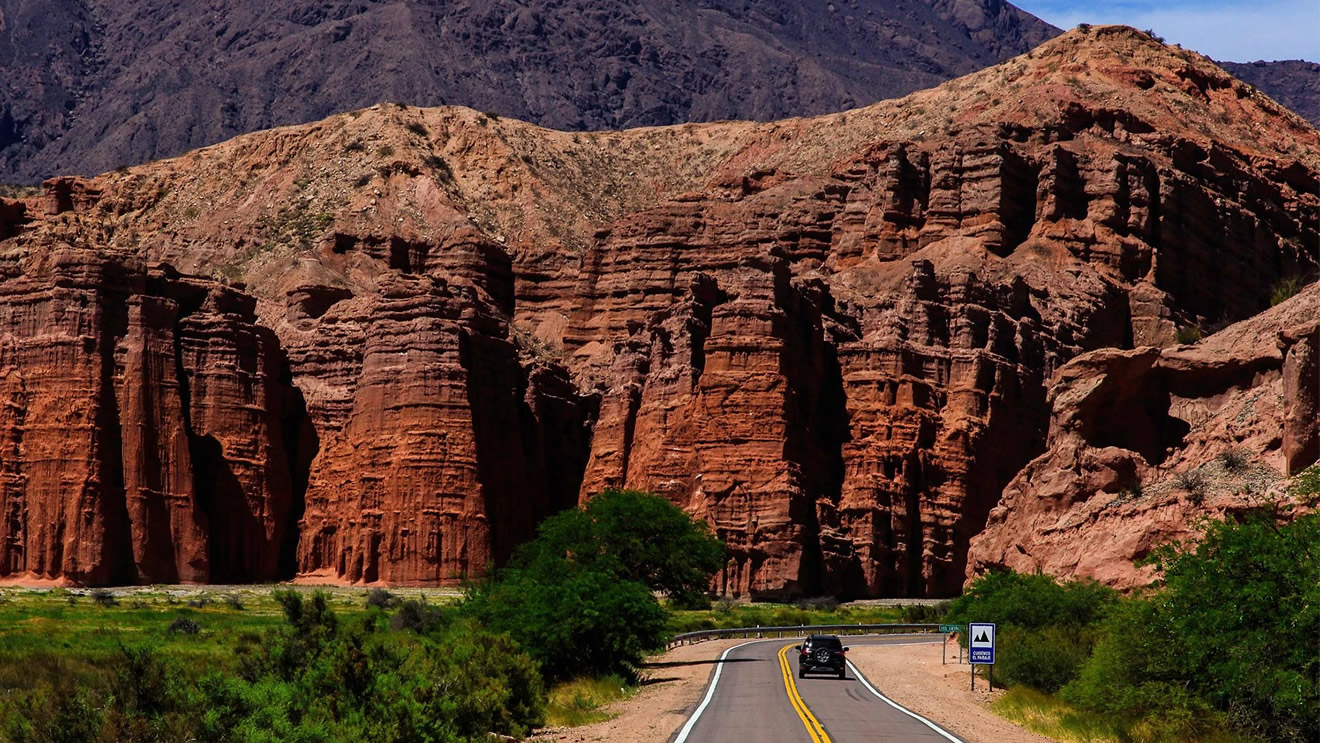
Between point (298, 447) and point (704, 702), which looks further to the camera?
point (298, 447)

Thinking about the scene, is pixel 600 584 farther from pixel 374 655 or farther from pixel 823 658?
pixel 374 655

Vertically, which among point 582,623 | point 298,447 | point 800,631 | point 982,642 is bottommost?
point 982,642

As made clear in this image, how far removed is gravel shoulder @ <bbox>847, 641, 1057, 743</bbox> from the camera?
4031 centimetres

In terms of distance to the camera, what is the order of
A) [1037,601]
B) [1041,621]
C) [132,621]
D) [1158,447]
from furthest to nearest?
[132,621], [1158,447], [1037,601], [1041,621]

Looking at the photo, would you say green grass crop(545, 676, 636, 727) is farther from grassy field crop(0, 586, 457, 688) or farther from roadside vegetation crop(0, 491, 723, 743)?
grassy field crop(0, 586, 457, 688)

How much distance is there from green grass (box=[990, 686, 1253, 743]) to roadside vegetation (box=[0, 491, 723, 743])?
9.90 meters

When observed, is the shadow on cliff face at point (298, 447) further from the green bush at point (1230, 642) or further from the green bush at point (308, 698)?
the green bush at point (1230, 642)

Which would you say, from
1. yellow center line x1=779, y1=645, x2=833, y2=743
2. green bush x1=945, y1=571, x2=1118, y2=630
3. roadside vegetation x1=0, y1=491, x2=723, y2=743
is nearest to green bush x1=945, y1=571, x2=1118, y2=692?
green bush x1=945, y1=571, x2=1118, y2=630

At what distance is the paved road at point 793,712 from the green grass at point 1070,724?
2643mm

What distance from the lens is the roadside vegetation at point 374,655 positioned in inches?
1320

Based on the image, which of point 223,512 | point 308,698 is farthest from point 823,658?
point 223,512

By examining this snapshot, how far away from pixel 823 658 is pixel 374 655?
57.2 feet

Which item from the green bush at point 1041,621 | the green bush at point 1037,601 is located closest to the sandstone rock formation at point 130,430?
the green bush at point 1037,601

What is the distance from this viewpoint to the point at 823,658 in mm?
54344
